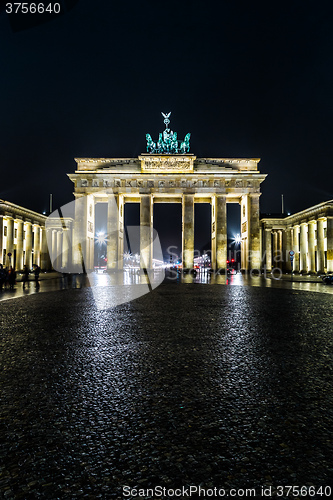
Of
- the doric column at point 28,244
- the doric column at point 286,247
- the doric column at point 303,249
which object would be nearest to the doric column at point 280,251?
the doric column at point 286,247

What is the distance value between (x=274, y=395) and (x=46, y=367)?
2892 millimetres

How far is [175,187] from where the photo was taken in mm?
47688

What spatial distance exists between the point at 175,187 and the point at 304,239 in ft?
69.4

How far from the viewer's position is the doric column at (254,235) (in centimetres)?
4712

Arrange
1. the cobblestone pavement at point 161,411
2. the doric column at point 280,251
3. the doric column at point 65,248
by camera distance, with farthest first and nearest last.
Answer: the doric column at point 280,251, the doric column at point 65,248, the cobblestone pavement at point 161,411

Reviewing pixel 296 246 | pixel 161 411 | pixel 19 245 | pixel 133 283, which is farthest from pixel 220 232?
pixel 161 411

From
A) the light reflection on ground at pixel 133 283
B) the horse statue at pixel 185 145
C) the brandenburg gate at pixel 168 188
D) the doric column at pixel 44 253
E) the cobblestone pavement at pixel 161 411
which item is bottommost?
the light reflection on ground at pixel 133 283

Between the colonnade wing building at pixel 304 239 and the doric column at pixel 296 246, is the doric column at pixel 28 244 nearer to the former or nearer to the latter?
the colonnade wing building at pixel 304 239

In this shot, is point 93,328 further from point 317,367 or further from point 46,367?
point 317,367

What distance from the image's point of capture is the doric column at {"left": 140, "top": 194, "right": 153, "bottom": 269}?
4738cm

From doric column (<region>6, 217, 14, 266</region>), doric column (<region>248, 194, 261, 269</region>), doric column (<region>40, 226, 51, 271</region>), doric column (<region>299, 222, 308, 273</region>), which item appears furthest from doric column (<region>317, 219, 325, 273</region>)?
doric column (<region>40, 226, 51, 271</region>)

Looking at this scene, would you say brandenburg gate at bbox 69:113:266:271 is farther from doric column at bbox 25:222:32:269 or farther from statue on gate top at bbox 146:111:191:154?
doric column at bbox 25:222:32:269

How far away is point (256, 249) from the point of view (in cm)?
4725

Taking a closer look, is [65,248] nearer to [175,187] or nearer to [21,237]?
[21,237]
